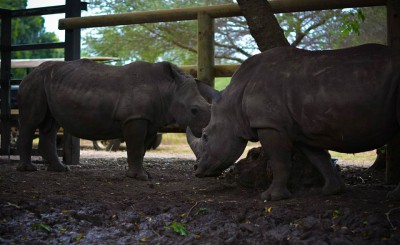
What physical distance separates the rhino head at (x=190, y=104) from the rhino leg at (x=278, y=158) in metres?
1.80

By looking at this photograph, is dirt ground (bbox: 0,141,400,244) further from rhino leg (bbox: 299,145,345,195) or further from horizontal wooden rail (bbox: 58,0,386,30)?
horizontal wooden rail (bbox: 58,0,386,30)

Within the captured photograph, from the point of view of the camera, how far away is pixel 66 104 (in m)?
7.27

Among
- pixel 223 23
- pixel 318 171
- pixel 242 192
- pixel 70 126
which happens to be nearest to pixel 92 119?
pixel 70 126

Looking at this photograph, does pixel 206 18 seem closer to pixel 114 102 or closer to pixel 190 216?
pixel 114 102

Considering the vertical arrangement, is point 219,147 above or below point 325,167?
above

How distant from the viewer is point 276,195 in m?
5.00

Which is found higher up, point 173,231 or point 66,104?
point 66,104

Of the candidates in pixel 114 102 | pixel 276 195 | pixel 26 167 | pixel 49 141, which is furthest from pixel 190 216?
pixel 49 141

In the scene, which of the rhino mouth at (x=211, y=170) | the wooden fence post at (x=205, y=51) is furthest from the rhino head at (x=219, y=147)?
the wooden fence post at (x=205, y=51)

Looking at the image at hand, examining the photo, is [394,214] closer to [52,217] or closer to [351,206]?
[351,206]

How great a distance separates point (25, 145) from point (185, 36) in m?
10.8

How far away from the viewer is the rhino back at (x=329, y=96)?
4.55 metres

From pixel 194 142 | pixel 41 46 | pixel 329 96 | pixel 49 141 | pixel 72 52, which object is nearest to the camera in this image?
pixel 329 96

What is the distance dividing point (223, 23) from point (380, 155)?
1070 cm
